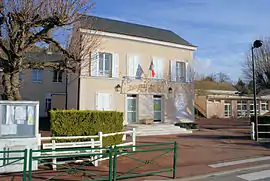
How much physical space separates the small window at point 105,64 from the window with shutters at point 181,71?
17.9 feet

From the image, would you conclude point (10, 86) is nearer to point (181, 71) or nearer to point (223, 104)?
point (181, 71)

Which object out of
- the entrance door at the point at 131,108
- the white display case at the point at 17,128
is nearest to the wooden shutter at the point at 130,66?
the entrance door at the point at 131,108

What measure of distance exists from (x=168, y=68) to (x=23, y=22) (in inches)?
506

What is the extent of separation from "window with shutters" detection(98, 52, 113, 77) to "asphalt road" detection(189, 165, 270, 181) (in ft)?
36.1

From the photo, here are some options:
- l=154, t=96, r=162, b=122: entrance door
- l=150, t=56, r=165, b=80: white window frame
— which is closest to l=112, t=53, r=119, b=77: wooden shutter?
l=150, t=56, r=165, b=80: white window frame

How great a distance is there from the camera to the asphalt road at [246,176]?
677 cm

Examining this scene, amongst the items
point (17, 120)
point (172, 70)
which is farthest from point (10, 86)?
point (172, 70)

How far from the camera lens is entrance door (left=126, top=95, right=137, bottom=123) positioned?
1773cm

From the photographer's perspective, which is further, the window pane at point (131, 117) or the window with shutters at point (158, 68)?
the window with shutters at point (158, 68)

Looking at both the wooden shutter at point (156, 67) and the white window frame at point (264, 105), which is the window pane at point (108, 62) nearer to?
the wooden shutter at point (156, 67)

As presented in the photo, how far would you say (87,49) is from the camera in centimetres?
1038

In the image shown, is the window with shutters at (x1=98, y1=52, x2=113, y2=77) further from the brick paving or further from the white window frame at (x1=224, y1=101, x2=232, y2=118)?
the white window frame at (x1=224, y1=101, x2=232, y2=118)

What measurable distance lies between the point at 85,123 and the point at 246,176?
16.4 feet

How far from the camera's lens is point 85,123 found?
8586mm
